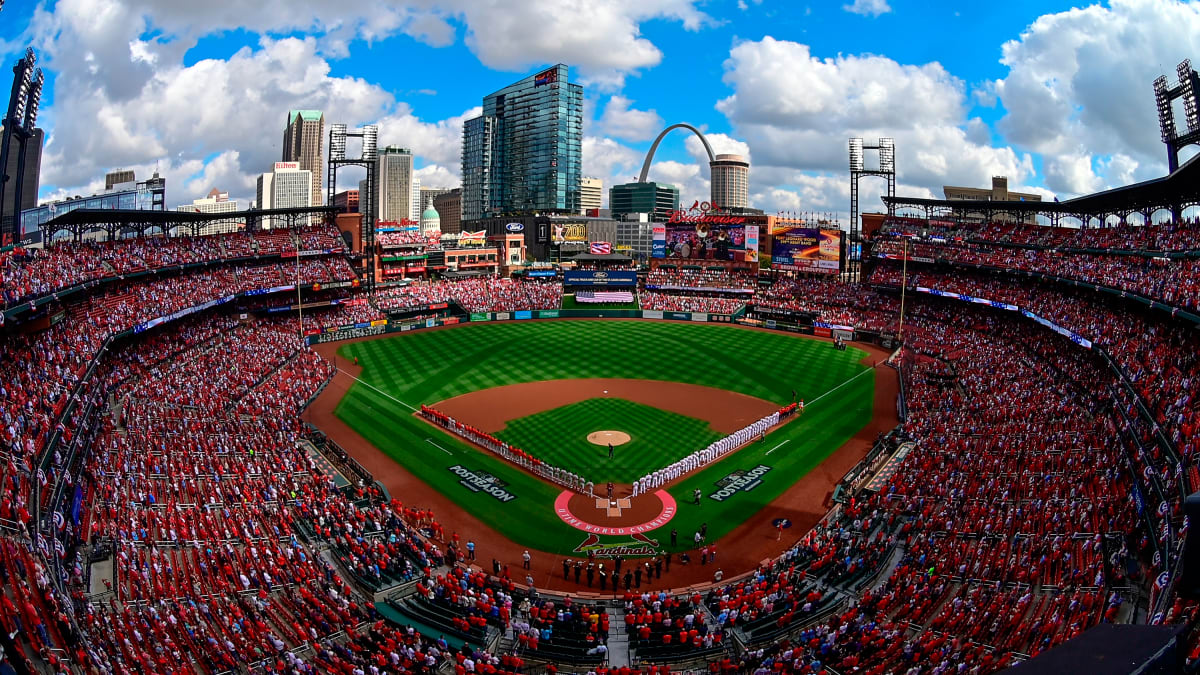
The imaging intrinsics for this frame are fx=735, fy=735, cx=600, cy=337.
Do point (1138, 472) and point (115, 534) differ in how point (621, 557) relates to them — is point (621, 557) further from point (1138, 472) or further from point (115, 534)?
point (1138, 472)

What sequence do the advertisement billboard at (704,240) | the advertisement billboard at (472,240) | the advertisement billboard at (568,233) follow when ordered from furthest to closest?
1. the advertisement billboard at (568,233)
2. the advertisement billboard at (472,240)
3. the advertisement billboard at (704,240)

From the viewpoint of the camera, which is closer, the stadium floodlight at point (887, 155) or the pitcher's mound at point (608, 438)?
the pitcher's mound at point (608, 438)

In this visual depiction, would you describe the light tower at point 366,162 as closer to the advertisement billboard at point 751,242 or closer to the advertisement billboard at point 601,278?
the advertisement billboard at point 601,278

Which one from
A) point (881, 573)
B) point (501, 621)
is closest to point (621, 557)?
point (501, 621)

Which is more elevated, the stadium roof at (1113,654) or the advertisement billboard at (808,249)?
the advertisement billboard at (808,249)

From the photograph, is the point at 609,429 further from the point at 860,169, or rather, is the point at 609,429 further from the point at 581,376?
the point at 860,169

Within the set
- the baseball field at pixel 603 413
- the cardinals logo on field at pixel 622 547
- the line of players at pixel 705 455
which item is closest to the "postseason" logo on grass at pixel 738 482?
the baseball field at pixel 603 413
